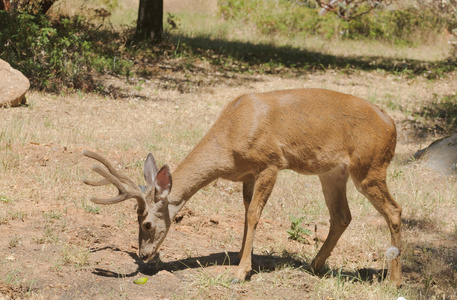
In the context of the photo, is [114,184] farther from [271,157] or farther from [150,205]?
[271,157]

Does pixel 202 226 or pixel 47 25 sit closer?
pixel 202 226

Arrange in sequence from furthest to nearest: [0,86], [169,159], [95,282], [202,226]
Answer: [0,86], [169,159], [202,226], [95,282]

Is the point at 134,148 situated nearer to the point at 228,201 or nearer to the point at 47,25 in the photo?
the point at 228,201

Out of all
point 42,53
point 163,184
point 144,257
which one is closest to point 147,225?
point 144,257

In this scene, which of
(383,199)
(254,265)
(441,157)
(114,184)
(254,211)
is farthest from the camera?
(441,157)

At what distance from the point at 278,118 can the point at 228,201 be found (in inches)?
94.3

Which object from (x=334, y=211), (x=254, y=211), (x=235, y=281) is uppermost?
(x=254, y=211)

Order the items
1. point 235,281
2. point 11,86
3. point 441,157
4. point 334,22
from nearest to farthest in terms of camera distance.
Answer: point 235,281, point 441,157, point 11,86, point 334,22

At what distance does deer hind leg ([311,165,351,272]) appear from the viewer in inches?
234

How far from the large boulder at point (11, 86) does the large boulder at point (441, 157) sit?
7.00m

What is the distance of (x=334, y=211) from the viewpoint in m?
6.12

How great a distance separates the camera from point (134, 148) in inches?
342

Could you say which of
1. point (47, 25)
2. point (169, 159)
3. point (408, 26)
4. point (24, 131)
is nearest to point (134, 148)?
point (169, 159)

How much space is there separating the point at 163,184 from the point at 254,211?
934mm
